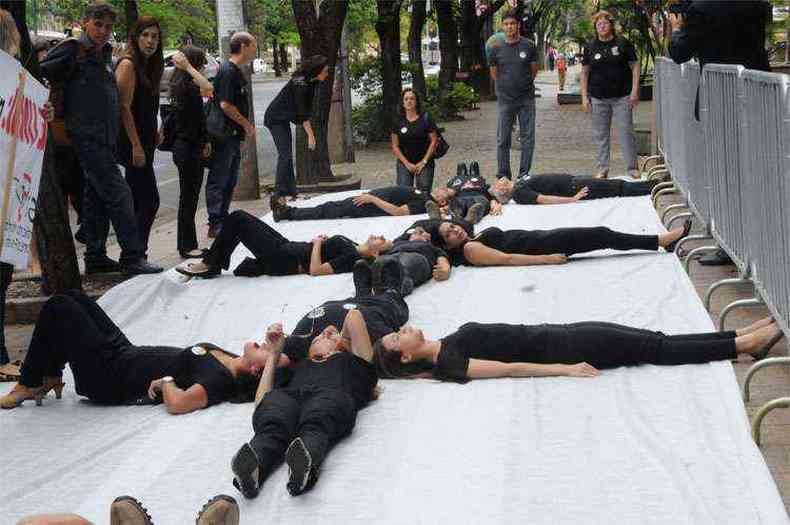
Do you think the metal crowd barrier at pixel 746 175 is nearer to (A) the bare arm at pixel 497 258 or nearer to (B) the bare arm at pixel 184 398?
(A) the bare arm at pixel 497 258

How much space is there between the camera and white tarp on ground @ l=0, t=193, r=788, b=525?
4938mm

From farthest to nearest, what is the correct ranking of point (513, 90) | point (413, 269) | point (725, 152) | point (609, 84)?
point (513, 90) < point (609, 84) < point (413, 269) < point (725, 152)

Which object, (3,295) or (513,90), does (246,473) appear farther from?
(513,90)

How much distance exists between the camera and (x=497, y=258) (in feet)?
31.7

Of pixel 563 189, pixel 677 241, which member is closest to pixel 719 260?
pixel 677 241

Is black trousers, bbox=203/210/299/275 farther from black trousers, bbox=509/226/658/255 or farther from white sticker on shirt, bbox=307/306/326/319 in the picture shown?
white sticker on shirt, bbox=307/306/326/319

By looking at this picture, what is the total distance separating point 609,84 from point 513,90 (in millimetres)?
1130

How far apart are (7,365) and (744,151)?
14.5 feet

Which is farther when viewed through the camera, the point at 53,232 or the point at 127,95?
the point at 127,95

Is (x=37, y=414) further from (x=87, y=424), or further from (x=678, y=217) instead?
(x=678, y=217)

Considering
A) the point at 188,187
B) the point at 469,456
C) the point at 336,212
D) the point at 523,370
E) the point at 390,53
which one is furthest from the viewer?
the point at 390,53

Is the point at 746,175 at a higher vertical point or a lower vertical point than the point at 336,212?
higher

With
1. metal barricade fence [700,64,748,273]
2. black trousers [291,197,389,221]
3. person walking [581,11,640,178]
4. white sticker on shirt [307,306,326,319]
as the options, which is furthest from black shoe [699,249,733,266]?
person walking [581,11,640,178]

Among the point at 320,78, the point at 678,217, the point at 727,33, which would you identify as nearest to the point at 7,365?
the point at 727,33
